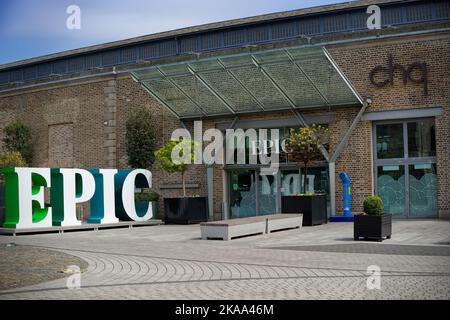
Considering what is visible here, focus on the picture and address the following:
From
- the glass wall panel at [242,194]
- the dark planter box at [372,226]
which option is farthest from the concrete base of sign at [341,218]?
the dark planter box at [372,226]

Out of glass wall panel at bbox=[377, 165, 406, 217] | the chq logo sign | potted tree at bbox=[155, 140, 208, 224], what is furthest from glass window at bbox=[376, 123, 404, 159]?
the chq logo sign

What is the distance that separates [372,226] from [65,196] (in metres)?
9.26

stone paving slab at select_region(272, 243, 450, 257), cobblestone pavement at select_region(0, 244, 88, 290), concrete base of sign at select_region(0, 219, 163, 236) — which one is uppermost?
cobblestone pavement at select_region(0, 244, 88, 290)

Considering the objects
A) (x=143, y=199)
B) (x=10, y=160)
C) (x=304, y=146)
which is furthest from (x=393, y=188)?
(x=10, y=160)

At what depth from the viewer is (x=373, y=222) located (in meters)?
12.2

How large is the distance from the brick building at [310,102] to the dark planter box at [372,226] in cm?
586

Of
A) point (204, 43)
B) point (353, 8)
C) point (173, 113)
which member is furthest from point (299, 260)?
point (204, 43)

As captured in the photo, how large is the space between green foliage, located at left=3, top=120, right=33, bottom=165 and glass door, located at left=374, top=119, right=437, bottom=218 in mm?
15920

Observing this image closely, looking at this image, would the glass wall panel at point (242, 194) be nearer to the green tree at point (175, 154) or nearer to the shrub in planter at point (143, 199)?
the green tree at point (175, 154)

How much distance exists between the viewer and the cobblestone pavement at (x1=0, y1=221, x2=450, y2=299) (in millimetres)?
6492

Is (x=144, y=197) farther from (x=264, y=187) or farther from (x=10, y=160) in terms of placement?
(x=10, y=160)

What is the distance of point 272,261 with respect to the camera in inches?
365

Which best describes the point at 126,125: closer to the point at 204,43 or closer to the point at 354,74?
the point at 204,43

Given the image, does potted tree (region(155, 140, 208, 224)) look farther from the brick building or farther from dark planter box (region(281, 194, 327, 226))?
dark planter box (region(281, 194, 327, 226))
